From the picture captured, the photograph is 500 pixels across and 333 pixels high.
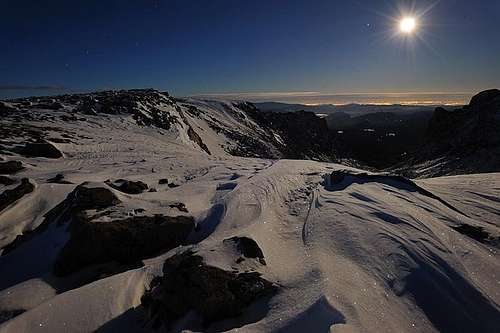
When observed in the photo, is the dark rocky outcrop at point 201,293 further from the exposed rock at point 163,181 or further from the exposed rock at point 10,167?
the exposed rock at point 10,167

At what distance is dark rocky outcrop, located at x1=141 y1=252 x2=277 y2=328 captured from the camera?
502 cm

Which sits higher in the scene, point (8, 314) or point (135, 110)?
point (135, 110)

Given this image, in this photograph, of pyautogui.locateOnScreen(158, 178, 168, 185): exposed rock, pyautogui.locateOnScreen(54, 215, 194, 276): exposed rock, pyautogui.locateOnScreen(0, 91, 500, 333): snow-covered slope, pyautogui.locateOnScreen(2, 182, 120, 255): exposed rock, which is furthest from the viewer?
pyautogui.locateOnScreen(158, 178, 168, 185): exposed rock

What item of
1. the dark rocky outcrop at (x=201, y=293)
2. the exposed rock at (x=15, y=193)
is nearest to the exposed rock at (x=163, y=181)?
the exposed rock at (x=15, y=193)

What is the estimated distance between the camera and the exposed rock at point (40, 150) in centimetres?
1819

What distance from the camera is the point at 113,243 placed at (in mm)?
7121

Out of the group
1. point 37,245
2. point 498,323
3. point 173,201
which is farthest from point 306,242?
point 37,245

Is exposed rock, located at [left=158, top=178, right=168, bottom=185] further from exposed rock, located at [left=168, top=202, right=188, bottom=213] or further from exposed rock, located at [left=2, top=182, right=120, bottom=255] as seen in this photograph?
exposed rock, located at [left=168, top=202, right=188, bottom=213]

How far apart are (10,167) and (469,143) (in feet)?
145

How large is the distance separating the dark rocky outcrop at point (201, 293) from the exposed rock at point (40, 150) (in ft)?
53.8

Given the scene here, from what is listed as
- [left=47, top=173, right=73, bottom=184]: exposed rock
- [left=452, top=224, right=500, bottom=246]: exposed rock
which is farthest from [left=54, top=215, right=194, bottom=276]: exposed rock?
[left=452, top=224, right=500, bottom=246]: exposed rock

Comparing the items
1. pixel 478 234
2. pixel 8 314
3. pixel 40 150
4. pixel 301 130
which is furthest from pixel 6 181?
pixel 301 130

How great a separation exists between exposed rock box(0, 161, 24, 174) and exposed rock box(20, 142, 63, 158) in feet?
9.82

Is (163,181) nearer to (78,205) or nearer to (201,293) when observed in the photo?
(78,205)
